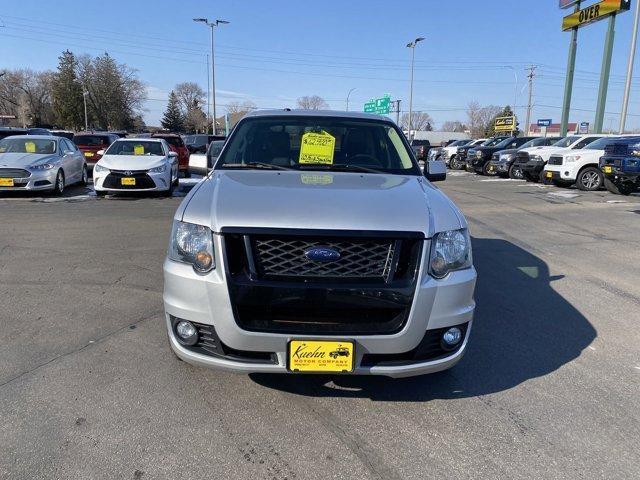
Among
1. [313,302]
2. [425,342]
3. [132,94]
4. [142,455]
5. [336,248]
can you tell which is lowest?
[142,455]

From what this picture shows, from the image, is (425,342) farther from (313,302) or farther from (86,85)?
(86,85)

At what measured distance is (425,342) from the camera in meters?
2.83

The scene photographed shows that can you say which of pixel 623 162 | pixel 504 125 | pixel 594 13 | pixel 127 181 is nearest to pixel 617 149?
pixel 623 162

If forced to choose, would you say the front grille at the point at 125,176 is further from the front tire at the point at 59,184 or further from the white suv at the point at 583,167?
the white suv at the point at 583,167

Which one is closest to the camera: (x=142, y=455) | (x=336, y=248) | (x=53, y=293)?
(x=142, y=455)

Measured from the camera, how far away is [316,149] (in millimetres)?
4297

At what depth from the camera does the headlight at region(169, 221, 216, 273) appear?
2.80 metres

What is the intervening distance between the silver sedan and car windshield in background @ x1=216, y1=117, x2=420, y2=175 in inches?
366

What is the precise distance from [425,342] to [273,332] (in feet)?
2.81

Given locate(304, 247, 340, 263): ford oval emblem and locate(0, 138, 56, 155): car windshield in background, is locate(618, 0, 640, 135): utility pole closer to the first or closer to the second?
locate(0, 138, 56, 155): car windshield in background

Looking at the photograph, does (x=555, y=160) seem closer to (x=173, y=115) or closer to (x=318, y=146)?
(x=318, y=146)

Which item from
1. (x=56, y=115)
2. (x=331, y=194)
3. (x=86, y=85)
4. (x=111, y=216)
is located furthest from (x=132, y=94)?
(x=331, y=194)

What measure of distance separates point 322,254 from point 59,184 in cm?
1183

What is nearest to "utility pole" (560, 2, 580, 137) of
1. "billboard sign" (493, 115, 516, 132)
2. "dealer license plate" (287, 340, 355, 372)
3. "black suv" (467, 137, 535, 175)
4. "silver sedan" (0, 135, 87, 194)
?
"black suv" (467, 137, 535, 175)
